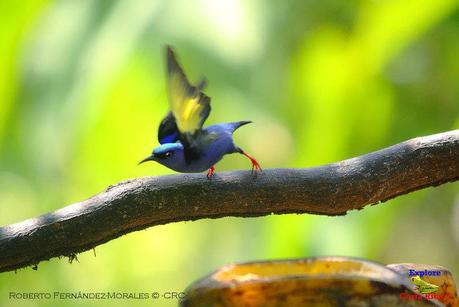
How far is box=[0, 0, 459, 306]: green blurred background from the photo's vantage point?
4.41m

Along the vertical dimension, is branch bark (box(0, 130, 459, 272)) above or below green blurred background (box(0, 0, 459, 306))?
below

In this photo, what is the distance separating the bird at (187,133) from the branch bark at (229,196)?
8cm

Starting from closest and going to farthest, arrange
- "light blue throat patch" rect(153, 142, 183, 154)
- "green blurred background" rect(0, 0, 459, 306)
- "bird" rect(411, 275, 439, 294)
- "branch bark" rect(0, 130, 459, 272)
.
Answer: "bird" rect(411, 275, 439, 294), "branch bark" rect(0, 130, 459, 272), "light blue throat patch" rect(153, 142, 183, 154), "green blurred background" rect(0, 0, 459, 306)

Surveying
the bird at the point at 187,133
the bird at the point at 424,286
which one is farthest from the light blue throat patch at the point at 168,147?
the bird at the point at 424,286

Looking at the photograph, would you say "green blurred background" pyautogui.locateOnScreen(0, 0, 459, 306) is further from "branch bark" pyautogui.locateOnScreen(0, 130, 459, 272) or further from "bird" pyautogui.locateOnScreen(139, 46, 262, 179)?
"branch bark" pyautogui.locateOnScreen(0, 130, 459, 272)

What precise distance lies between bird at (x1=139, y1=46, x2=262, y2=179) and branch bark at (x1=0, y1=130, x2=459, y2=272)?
8 cm

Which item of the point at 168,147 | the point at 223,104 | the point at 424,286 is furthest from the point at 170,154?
the point at 223,104

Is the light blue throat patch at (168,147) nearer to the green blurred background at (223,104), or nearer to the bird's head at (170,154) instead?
the bird's head at (170,154)

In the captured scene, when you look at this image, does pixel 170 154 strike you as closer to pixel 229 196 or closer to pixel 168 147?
pixel 168 147

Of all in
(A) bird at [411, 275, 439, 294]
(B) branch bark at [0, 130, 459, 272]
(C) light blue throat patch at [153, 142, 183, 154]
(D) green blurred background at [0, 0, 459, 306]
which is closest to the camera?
(A) bird at [411, 275, 439, 294]

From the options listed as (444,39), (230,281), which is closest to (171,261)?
(444,39)

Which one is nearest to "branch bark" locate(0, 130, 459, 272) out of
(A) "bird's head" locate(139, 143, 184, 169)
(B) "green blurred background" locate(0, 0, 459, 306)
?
(A) "bird's head" locate(139, 143, 184, 169)

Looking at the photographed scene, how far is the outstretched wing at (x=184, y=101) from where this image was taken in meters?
2.10

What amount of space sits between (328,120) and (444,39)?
1048 mm
